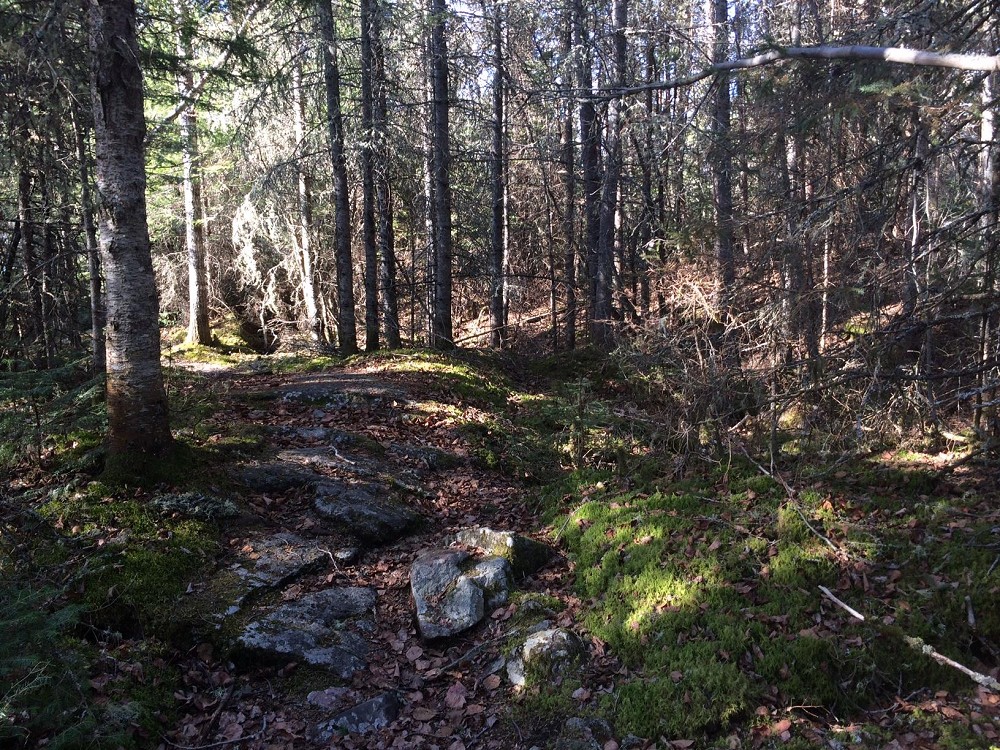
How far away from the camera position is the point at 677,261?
707 cm

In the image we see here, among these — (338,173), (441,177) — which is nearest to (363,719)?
(338,173)

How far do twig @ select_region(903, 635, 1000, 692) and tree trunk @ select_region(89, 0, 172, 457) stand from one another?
6.01 meters

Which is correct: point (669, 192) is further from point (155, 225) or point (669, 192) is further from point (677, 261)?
point (155, 225)

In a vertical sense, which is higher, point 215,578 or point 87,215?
point 87,215

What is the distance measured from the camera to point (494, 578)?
535cm

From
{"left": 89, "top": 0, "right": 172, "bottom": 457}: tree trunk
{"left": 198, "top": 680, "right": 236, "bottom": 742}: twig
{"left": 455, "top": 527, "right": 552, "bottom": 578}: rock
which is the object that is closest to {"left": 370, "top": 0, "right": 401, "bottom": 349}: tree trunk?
{"left": 89, "top": 0, "right": 172, "bottom": 457}: tree trunk

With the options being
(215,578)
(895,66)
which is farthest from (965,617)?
(215,578)

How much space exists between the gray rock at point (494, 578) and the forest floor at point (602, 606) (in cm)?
12

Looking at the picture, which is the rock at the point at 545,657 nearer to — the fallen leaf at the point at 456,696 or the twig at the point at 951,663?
the fallen leaf at the point at 456,696

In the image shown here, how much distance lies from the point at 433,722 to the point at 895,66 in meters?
5.83

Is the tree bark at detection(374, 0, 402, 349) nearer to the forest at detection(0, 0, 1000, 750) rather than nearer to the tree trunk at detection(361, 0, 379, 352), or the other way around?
the tree trunk at detection(361, 0, 379, 352)

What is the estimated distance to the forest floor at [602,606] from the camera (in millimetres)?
3803

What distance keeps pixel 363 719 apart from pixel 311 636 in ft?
2.84

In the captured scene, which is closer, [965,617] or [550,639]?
[965,617]
